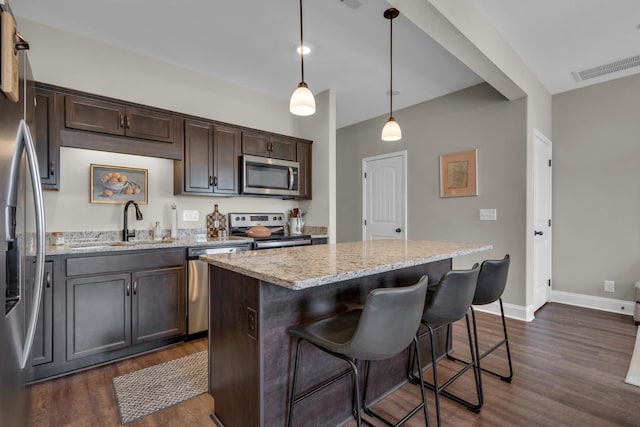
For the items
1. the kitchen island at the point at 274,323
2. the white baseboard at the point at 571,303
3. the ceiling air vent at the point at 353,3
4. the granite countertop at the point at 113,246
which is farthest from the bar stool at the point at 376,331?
the white baseboard at the point at 571,303

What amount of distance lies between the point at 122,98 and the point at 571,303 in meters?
5.53

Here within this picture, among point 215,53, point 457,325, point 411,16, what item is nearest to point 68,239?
point 215,53

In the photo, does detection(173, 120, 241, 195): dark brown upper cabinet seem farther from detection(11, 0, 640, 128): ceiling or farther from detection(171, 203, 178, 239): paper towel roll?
detection(11, 0, 640, 128): ceiling

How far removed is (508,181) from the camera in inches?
137

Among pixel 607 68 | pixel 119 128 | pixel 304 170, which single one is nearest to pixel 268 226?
pixel 304 170

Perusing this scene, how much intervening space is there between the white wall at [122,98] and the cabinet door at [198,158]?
285mm

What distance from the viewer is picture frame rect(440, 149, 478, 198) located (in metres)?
3.77

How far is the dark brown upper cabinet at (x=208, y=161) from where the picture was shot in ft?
10.3

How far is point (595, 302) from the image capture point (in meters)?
3.66

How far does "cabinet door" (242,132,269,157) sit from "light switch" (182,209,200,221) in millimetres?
867

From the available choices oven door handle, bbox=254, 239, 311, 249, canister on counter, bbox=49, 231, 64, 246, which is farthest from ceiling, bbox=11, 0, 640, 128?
oven door handle, bbox=254, 239, 311, 249

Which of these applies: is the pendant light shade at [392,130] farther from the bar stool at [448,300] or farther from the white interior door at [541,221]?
the white interior door at [541,221]

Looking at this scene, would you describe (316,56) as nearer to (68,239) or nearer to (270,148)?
(270,148)

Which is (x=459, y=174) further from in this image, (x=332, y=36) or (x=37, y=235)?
(x=37, y=235)
